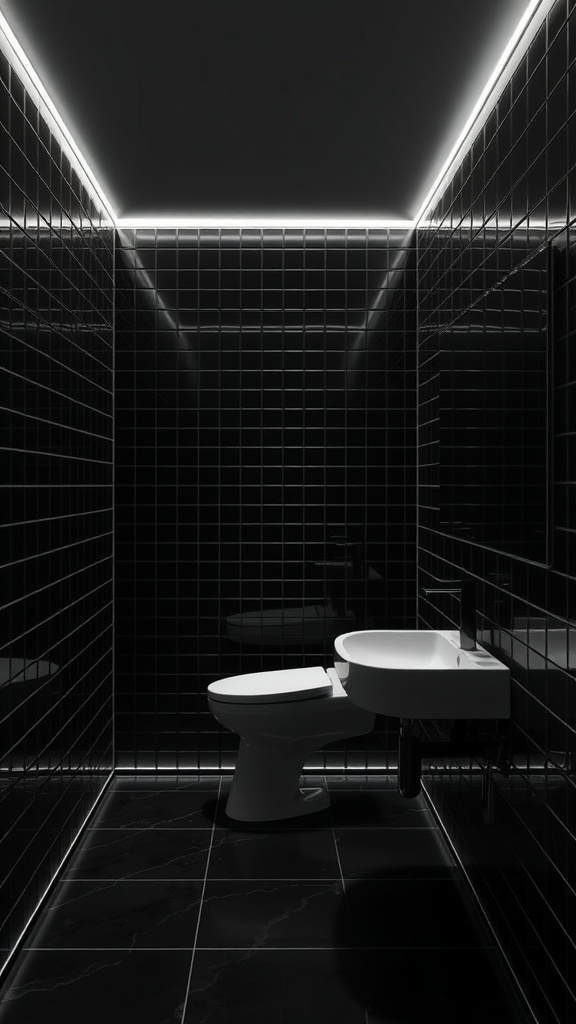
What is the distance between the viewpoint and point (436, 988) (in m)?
2.20

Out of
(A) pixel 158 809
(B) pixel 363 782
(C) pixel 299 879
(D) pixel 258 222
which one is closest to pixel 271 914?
(C) pixel 299 879

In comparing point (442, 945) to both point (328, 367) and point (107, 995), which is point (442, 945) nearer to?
point (107, 995)

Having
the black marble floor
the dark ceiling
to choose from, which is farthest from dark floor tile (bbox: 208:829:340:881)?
the dark ceiling

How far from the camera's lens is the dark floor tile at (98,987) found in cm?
207

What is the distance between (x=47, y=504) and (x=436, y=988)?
68.6 inches

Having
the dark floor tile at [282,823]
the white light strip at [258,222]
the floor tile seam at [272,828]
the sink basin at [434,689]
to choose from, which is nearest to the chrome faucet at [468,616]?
the sink basin at [434,689]

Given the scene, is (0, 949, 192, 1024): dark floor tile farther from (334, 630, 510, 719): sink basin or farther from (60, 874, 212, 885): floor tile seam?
(334, 630, 510, 719): sink basin

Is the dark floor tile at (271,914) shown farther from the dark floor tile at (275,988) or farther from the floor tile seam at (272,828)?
the floor tile seam at (272,828)

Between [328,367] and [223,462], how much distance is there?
2.12 ft

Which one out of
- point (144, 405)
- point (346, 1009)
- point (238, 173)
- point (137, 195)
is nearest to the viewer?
point (346, 1009)

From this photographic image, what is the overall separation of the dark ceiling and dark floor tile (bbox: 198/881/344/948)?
2.52 m

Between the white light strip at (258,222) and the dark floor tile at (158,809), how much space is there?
2526mm

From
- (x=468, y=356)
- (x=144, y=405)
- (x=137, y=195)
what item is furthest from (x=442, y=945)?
(x=137, y=195)

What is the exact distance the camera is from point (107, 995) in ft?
7.07
